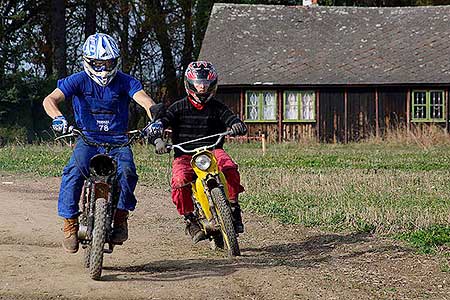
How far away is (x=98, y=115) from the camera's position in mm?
8539

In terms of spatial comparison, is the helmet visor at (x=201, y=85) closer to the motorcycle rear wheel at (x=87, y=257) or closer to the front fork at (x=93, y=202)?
the front fork at (x=93, y=202)

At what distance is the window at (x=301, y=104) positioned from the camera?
4046cm

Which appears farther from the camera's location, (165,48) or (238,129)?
(165,48)

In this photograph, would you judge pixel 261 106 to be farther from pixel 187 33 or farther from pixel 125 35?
pixel 125 35

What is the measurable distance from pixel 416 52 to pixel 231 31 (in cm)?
804

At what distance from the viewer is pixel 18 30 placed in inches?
1818

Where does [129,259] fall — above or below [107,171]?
below

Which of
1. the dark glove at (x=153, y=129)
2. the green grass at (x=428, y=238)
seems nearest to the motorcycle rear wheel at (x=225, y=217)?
the dark glove at (x=153, y=129)

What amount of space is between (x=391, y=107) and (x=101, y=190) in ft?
107

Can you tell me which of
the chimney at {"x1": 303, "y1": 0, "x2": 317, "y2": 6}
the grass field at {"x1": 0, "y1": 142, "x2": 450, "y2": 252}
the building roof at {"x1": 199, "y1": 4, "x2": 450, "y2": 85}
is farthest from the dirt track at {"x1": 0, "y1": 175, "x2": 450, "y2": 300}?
the chimney at {"x1": 303, "y1": 0, "x2": 317, "y2": 6}

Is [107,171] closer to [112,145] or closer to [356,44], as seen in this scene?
[112,145]

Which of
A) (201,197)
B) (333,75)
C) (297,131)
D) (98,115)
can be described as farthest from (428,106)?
(98,115)

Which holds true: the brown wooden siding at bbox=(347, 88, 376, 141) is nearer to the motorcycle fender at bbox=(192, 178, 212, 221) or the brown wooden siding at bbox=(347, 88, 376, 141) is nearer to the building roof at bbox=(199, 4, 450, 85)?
the building roof at bbox=(199, 4, 450, 85)

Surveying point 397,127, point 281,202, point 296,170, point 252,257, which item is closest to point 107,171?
point 252,257
